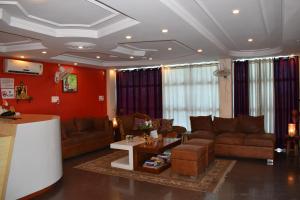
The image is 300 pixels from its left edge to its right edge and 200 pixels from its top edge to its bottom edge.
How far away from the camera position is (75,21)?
4.11 metres

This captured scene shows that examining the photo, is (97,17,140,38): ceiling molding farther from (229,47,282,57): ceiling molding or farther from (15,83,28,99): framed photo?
(229,47,282,57): ceiling molding

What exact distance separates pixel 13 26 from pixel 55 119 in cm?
164

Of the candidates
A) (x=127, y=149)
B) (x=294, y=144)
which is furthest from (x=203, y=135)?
(x=294, y=144)

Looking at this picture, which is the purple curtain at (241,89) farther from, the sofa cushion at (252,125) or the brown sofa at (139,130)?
the brown sofa at (139,130)

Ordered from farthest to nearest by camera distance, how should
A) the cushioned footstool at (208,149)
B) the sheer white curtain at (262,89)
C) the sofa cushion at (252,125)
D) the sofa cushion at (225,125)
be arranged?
the sheer white curtain at (262,89) → the sofa cushion at (225,125) → the sofa cushion at (252,125) → the cushioned footstool at (208,149)

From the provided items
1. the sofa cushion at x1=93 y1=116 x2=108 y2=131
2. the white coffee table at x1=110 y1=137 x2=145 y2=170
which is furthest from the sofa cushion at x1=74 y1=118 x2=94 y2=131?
the white coffee table at x1=110 y1=137 x2=145 y2=170

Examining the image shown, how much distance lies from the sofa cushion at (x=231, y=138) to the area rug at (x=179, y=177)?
467 mm

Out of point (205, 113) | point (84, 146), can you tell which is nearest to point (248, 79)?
point (205, 113)

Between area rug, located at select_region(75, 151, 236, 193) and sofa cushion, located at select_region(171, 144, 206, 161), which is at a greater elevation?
sofa cushion, located at select_region(171, 144, 206, 161)

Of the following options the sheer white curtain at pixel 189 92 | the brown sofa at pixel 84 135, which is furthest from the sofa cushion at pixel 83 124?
the sheer white curtain at pixel 189 92

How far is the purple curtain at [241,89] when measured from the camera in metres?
7.43

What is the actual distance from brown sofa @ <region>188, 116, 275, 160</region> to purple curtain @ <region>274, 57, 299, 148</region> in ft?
3.38

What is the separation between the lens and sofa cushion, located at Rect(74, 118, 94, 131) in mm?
7459

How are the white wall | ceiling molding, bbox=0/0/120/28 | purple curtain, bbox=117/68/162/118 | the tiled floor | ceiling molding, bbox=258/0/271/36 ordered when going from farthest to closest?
the white wall → purple curtain, bbox=117/68/162/118 → the tiled floor → ceiling molding, bbox=258/0/271/36 → ceiling molding, bbox=0/0/120/28
